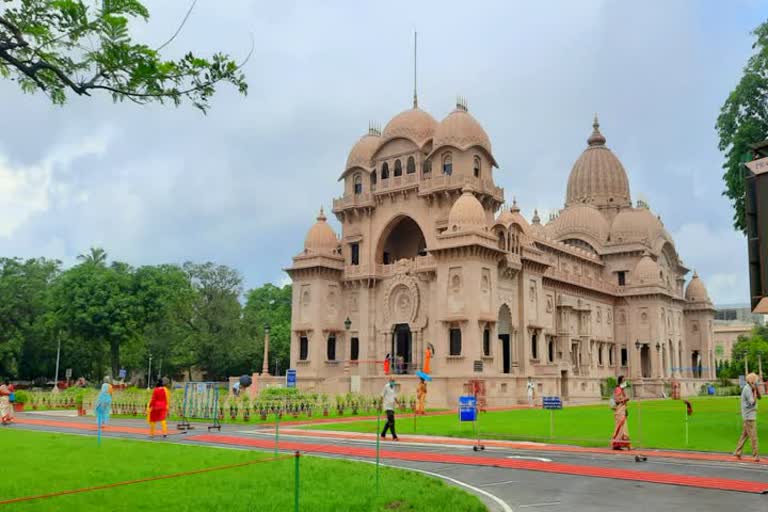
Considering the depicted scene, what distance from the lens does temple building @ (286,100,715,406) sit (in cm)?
4553

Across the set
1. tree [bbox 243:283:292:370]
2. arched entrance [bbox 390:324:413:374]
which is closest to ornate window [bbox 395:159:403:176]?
arched entrance [bbox 390:324:413:374]

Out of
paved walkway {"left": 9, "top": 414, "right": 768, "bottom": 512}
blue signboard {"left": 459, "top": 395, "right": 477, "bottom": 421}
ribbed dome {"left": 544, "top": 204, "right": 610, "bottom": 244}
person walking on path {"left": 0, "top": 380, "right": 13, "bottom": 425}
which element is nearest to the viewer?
paved walkway {"left": 9, "top": 414, "right": 768, "bottom": 512}

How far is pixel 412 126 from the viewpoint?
53344 mm

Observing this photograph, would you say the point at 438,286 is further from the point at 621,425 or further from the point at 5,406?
the point at 621,425

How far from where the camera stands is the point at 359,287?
176ft

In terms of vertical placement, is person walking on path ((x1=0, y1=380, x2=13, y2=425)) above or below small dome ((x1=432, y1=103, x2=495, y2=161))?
below

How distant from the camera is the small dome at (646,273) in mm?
69438

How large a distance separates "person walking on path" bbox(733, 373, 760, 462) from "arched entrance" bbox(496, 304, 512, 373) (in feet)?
105

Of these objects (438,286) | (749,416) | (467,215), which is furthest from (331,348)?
(749,416)

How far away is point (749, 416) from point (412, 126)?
3950 centimetres

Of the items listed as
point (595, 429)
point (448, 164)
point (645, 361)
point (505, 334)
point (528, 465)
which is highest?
point (448, 164)

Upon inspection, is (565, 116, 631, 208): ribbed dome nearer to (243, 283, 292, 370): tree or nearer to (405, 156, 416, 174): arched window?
(405, 156, 416, 174): arched window

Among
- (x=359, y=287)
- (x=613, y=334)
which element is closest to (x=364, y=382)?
(x=359, y=287)

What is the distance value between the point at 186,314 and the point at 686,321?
52.6 metres
